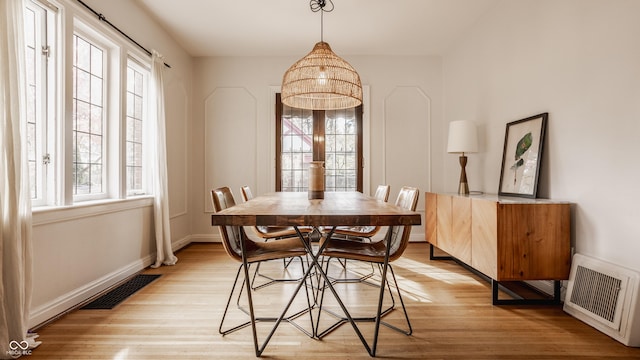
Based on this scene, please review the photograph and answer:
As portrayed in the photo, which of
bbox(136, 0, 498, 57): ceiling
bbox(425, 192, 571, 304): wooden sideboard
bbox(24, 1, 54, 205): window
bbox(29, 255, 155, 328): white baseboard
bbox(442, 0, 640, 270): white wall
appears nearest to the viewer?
bbox(442, 0, 640, 270): white wall

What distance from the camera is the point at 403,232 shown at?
1996 millimetres

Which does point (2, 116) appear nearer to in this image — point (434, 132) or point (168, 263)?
point (168, 263)

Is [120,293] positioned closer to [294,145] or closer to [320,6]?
[294,145]

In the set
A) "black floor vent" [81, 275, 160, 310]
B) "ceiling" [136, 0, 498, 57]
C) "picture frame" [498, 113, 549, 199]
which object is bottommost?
"black floor vent" [81, 275, 160, 310]

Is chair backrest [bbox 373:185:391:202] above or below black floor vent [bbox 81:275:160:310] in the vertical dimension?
above

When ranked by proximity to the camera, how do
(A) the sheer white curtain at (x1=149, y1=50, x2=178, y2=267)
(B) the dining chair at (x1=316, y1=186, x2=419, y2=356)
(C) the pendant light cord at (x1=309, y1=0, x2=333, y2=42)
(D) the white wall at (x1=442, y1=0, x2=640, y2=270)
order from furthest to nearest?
(A) the sheer white curtain at (x1=149, y1=50, x2=178, y2=267) → (C) the pendant light cord at (x1=309, y1=0, x2=333, y2=42) → (D) the white wall at (x1=442, y1=0, x2=640, y2=270) → (B) the dining chair at (x1=316, y1=186, x2=419, y2=356)

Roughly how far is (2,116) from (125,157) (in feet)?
4.91

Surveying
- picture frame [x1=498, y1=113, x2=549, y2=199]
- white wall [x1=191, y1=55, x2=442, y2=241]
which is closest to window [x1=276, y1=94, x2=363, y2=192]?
white wall [x1=191, y1=55, x2=442, y2=241]

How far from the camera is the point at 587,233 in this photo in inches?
94.1

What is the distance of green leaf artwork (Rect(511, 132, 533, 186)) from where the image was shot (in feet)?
9.76

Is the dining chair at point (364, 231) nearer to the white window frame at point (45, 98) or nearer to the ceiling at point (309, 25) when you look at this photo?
the ceiling at point (309, 25)

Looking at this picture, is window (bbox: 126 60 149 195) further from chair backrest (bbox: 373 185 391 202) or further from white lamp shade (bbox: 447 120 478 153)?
white lamp shade (bbox: 447 120 478 153)

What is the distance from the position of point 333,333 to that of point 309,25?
3.45m

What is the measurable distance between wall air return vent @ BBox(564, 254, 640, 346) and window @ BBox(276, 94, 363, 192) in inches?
119
